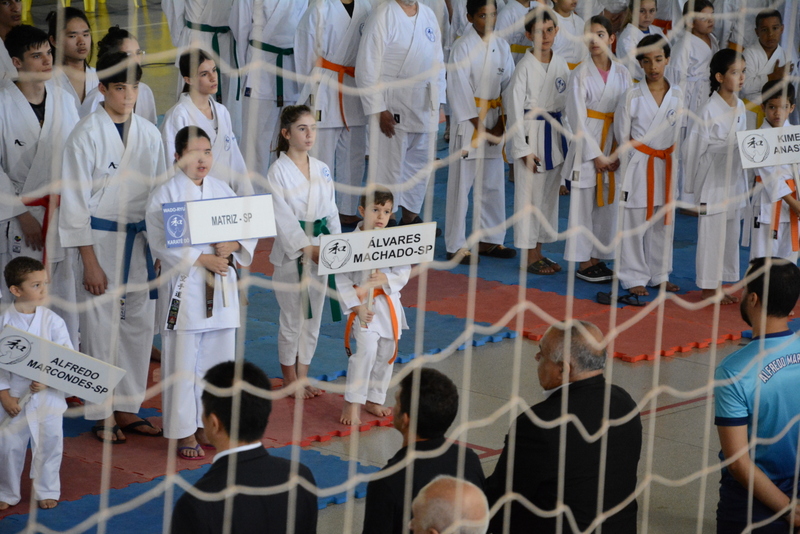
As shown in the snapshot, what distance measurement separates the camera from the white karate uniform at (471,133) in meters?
6.28

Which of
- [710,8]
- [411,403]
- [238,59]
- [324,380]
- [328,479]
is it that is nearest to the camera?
[411,403]

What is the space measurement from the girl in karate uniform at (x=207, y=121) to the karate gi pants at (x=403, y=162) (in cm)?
207

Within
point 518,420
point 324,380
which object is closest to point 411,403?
point 518,420

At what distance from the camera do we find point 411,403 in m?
2.73

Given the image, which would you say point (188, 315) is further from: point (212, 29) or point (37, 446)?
point (212, 29)

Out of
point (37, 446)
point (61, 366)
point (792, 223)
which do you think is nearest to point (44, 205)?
point (37, 446)

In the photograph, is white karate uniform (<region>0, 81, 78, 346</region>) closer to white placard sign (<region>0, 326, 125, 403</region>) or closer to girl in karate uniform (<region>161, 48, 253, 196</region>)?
girl in karate uniform (<region>161, 48, 253, 196</region>)

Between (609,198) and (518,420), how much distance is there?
12.1 feet

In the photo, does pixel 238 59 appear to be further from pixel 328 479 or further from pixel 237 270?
pixel 328 479

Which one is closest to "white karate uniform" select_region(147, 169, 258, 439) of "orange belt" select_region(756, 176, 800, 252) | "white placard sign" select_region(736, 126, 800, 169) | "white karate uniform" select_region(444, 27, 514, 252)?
"white placard sign" select_region(736, 126, 800, 169)

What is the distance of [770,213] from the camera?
6.04 m

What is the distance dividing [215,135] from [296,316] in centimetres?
87

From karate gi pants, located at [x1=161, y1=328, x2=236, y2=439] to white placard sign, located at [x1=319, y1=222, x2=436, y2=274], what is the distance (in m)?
1.39

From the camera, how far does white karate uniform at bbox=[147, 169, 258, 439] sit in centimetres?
383
